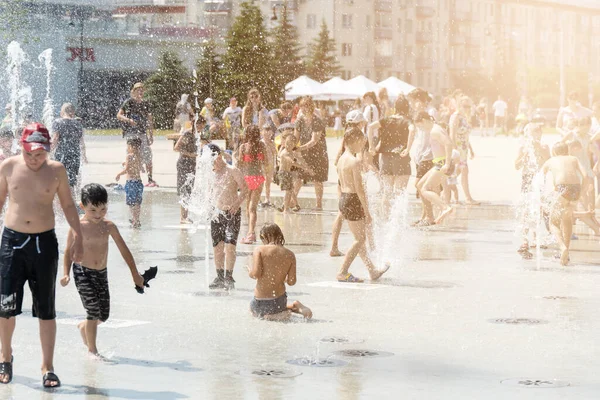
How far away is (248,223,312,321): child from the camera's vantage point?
9820mm

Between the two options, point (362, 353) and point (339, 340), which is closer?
point (362, 353)

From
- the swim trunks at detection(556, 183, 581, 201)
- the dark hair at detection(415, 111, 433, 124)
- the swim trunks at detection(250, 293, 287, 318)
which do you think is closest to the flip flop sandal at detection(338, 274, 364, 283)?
the swim trunks at detection(250, 293, 287, 318)

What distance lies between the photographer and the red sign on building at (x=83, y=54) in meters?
75.0

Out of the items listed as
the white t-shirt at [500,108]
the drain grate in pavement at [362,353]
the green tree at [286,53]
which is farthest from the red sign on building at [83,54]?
the drain grate in pavement at [362,353]

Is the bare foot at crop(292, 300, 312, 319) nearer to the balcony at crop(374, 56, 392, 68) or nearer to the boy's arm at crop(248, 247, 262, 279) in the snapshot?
the boy's arm at crop(248, 247, 262, 279)

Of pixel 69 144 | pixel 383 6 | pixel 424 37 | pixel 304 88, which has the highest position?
pixel 383 6

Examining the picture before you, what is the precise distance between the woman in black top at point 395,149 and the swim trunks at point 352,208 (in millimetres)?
5027

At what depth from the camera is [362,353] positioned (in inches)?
337

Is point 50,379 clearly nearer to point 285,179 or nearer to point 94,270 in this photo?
point 94,270

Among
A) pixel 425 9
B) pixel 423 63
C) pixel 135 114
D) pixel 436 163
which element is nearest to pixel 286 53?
pixel 423 63

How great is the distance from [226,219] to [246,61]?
2216 inches

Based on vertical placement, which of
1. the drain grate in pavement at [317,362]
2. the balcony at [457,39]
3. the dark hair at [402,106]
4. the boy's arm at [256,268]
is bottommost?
the drain grate in pavement at [317,362]

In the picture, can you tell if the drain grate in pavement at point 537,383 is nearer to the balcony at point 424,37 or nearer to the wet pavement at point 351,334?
the wet pavement at point 351,334

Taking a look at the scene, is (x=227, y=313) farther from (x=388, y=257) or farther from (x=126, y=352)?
(x=388, y=257)
